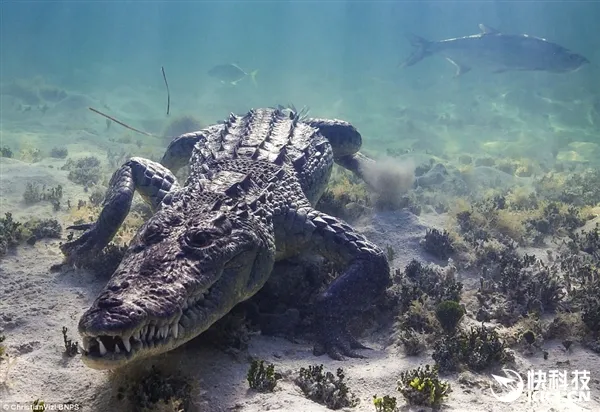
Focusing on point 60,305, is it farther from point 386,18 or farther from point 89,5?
point 89,5

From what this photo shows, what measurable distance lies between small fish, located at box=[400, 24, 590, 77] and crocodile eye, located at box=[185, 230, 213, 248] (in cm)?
1567

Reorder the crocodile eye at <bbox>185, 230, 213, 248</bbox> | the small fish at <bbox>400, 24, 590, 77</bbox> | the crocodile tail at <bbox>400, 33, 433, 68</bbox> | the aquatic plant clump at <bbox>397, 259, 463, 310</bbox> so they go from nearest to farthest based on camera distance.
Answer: the crocodile eye at <bbox>185, 230, 213, 248</bbox> → the aquatic plant clump at <bbox>397, 259, 463, 310</bbox> → the small fish at <bbox>400, 24, 590, 77</bbox> → the crocodile tail at <bbox>400, 33, 433, 68</bbox>

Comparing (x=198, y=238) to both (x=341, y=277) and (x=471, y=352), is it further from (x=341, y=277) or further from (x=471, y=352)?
(x=471, y=352)

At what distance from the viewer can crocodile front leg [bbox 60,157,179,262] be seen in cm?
611

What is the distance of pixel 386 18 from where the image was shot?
267 feet

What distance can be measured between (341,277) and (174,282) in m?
2.39

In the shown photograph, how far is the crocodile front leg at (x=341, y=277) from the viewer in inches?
195

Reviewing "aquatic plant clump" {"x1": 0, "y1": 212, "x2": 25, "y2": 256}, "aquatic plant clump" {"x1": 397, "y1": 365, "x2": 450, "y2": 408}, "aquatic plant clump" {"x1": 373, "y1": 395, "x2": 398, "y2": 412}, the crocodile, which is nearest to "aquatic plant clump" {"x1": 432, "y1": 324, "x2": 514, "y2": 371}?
"aquatic plant clump" {"x1": 397, "y1": 365, "x2": 450, "y2": 408}

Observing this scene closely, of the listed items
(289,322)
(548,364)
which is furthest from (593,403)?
(289,322)

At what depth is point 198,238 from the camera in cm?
408

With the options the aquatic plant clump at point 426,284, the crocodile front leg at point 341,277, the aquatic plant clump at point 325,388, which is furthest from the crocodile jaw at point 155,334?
the aquatic plant clump at point 426,284

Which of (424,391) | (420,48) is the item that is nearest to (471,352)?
(424,391)

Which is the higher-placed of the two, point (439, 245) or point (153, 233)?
point (439, 245)

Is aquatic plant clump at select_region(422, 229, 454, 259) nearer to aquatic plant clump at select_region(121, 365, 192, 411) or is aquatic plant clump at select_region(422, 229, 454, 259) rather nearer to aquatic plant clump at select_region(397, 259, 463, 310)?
aquatic plant clump at select_region(397, 259, 463, 310)
